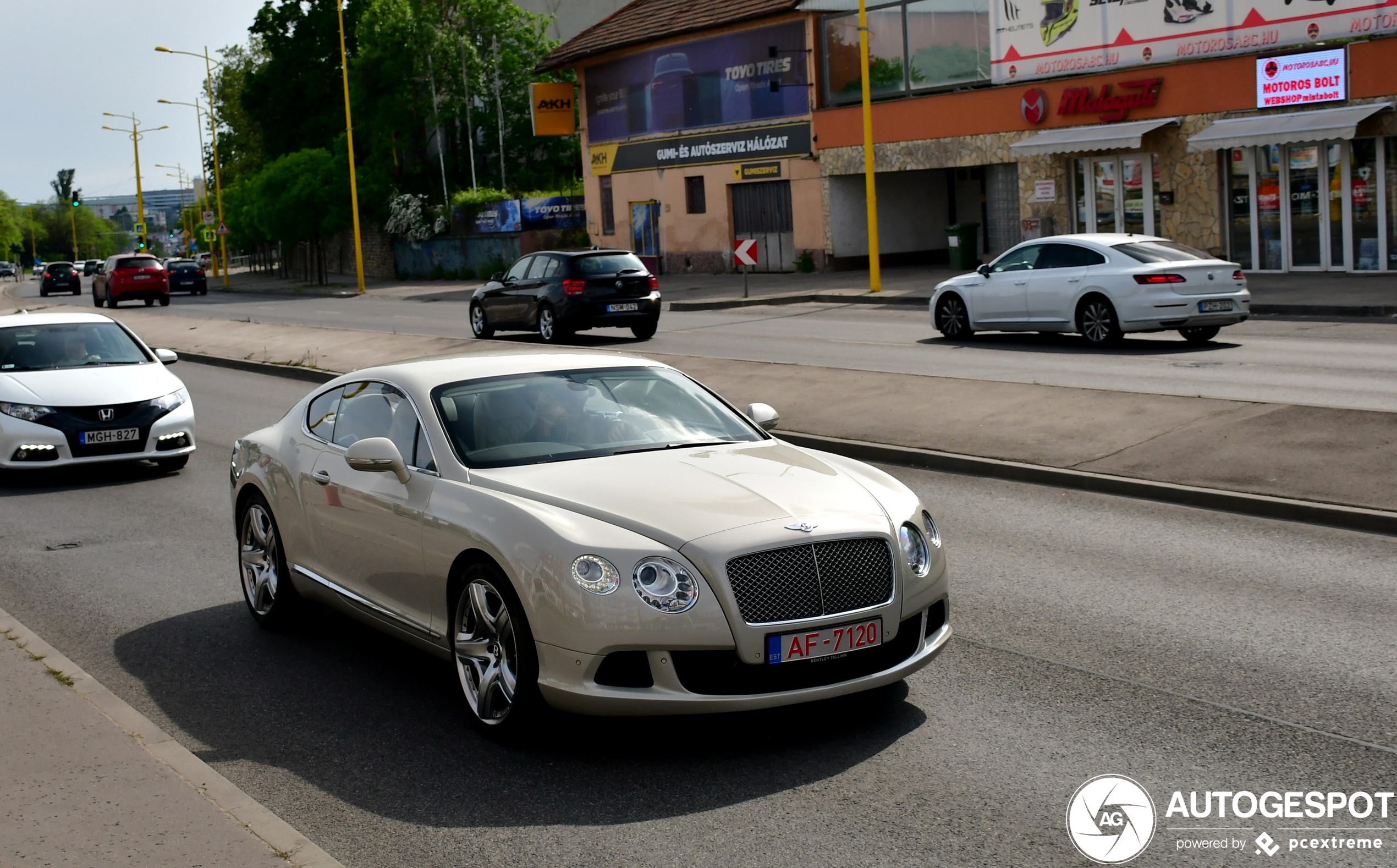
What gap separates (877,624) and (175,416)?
391 inches

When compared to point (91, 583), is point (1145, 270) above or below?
above

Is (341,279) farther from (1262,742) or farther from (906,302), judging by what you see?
(1262,742)

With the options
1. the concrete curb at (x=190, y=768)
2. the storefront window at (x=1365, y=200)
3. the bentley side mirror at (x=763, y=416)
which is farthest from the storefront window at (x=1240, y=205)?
the concrete curb at (x=190, y=768)

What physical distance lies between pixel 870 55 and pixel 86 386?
28897 mm

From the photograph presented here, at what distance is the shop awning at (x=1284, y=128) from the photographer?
89.3 ft

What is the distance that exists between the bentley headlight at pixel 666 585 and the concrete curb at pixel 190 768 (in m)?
1.37

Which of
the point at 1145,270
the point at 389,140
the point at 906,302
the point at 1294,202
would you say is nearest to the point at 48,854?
the point at 1145,270

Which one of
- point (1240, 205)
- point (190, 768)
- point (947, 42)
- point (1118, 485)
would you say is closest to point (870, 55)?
point (947, 42)

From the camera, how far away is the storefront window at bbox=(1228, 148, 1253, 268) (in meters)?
30.1

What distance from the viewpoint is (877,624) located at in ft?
17.6

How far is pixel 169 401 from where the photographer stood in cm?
1372

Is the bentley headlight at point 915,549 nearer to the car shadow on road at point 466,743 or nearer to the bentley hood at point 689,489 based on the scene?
the bentley hood at point 689,489

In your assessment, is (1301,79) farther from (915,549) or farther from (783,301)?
(915,549)

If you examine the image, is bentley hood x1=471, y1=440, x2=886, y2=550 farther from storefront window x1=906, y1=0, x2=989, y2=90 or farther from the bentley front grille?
storefront window x1=906, y1=0, x2=989, y2=90
